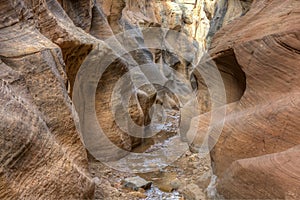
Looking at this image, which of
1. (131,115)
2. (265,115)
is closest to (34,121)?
(265,115)

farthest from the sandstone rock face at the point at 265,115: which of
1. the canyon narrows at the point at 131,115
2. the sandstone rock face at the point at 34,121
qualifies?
the sandstone rock face at the point at 34,121

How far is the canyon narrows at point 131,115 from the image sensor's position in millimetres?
4234

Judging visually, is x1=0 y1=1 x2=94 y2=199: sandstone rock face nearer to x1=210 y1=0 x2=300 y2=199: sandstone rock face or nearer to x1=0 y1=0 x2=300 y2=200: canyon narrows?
x1=0 y1=0 x2=300 y2=200: canyon narrows

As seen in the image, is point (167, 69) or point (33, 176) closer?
point (33, 176)

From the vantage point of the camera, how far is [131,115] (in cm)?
997

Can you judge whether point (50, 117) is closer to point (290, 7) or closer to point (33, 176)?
point (33, 176)

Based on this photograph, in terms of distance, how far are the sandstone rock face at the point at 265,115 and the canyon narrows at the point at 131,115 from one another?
0.02 m

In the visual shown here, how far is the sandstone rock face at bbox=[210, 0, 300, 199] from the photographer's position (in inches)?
182

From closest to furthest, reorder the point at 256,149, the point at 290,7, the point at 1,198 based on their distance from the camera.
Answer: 1. the point at 1,198
2. the point at 256,149
3. the point at 290,7

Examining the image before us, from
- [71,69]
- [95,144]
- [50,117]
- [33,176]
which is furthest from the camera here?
[95,144]

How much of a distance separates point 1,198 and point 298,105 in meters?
4.34

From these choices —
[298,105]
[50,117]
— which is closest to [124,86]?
[50,117]

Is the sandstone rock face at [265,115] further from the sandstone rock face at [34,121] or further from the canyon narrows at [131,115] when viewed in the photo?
the sandstone rock face at [34,121]

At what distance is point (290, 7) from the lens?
5.93 metres
